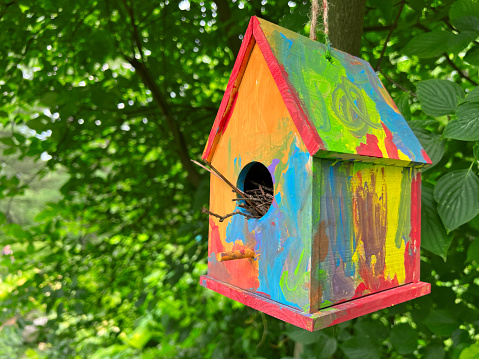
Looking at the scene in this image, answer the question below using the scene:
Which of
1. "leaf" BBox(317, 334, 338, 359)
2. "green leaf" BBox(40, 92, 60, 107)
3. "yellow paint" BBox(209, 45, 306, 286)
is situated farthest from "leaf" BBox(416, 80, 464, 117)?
"green leaf" BBox(40, 92, 60, 107)

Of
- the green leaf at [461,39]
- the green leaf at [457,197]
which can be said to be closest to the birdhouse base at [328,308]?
the green leaf at [457,197]

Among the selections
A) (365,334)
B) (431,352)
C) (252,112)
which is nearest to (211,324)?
(365,334)

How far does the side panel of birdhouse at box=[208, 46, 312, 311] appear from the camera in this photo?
873 millimetres

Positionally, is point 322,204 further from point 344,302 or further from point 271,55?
point 271,55

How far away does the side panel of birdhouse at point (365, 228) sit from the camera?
0.88 m

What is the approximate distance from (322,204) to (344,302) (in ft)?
0.90

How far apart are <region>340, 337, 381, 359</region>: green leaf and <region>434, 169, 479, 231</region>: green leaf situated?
2.60 ft

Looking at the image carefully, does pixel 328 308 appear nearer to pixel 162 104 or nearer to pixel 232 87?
pixel 232 87

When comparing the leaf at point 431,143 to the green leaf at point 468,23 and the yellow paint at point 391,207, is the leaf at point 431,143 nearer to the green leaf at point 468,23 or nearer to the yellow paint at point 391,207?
the yellow paint at point 391,207

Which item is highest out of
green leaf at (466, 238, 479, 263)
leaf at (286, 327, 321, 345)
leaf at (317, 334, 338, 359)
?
green leaf at (466, 238, 479, 263)

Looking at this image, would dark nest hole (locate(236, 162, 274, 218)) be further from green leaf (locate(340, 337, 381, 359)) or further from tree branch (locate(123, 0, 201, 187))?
tree branch (locate(123, 0, 201, 187))

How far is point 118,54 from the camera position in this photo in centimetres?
197

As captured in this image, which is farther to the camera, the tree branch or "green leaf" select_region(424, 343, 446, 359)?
the tree branch

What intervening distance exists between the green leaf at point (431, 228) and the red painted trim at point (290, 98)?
623 millimetres
